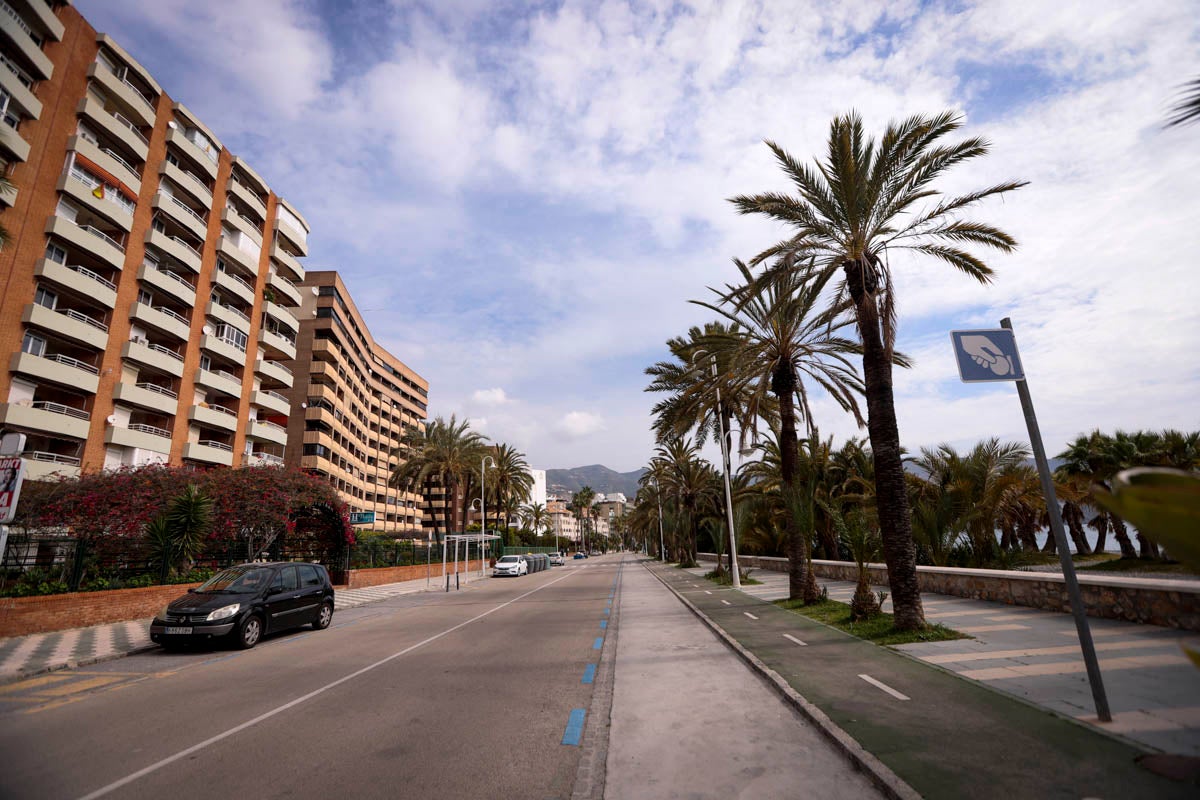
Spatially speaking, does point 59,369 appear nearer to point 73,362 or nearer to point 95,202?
point 73,362

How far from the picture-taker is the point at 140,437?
32.6 m

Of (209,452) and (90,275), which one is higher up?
(90,275)

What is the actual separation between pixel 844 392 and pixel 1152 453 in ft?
48.1

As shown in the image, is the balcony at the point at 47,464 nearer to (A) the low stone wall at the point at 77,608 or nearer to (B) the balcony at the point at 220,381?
(B) the balcony at the point at 220,381

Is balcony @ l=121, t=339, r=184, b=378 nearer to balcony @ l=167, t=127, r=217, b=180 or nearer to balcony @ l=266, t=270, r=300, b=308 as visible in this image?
balcony @ l=266, t=270, r=300, b=308

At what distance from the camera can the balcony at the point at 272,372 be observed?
144ft

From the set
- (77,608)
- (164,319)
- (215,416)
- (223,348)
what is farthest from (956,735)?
(223,348)

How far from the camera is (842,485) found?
30703 millimetres

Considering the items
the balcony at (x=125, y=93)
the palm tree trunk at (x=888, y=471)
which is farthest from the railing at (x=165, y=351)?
the palm tree trunk at (x=888, y=471)

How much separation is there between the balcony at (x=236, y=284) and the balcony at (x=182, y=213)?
260 cm

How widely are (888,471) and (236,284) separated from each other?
44.6 meters

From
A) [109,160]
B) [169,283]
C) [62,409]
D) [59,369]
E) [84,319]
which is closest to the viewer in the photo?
[59,369]

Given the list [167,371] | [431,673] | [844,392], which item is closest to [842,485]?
[844,392]

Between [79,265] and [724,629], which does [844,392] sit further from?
[79,265]
